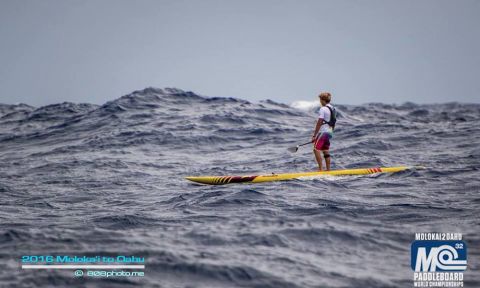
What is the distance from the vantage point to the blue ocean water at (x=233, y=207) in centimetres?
480

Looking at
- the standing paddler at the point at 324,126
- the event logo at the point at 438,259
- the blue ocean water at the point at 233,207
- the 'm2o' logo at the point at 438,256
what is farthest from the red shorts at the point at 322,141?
the 'm2o' logo at the point at 438,256

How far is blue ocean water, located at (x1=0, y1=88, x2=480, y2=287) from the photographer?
4.80 m

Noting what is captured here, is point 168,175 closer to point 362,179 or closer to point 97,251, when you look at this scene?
point 362,179

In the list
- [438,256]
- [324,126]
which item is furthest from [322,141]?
[438,256]

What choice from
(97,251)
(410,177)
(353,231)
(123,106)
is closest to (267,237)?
(353,231)

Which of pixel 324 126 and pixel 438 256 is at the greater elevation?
pixel 324 126

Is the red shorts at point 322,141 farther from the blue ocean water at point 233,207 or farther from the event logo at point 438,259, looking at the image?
the event logo at point 438,259

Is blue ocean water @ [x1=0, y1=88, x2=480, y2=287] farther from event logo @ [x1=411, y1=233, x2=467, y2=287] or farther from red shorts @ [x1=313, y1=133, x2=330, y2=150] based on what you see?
red shorts @ [x1=313, y1=133, x2=330, y2=150]

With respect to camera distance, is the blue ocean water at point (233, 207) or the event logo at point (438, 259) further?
the blue ocean water at point (233, 207)

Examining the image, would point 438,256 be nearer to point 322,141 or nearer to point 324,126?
point 322,141

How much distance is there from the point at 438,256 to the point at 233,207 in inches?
146

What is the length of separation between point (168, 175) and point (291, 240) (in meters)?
7.76

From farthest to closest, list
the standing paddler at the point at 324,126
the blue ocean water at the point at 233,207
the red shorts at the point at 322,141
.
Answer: the red shorts at the point at 322,141, the standing paddler at the point at 324,126, the blue ocean water at the point at 233,207

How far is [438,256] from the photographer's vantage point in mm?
5070
